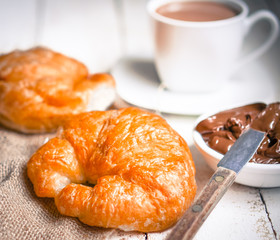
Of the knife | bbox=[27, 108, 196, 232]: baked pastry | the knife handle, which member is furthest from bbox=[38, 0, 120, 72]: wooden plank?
the knife handle

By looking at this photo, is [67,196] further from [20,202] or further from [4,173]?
[4,173]

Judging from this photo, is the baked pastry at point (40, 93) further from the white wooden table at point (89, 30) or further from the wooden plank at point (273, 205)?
the wooden plank at point (273, 205)

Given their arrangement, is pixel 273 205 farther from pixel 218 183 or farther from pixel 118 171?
pixel 118 171

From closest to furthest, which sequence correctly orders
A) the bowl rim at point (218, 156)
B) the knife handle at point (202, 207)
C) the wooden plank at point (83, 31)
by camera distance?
the knife handle at point (202, 207) → the bowl rim at point (218, 156) → the wooden plank at point (83, 31)

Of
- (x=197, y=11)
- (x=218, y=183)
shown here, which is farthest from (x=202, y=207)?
(x=197, y=11)

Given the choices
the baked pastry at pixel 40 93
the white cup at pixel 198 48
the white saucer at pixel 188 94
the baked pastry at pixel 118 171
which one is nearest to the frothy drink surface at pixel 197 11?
the white cup at pixel 198 48

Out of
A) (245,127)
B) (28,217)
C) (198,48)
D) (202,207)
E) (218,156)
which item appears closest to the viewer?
(202,207)
